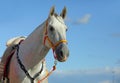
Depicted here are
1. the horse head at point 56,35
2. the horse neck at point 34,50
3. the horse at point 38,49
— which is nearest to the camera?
the horse head at point 56,35

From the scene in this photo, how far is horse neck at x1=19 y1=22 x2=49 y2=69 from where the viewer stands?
36.5 feet

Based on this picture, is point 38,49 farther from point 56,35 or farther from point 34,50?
point 56,35

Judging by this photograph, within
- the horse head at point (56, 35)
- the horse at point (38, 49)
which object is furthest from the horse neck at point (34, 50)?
the horse head at point (56, 35)

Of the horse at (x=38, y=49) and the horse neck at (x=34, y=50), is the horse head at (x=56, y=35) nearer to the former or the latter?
the horse at (x=38, y=49)

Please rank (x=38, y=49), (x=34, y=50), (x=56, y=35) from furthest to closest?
(x=34, y=50) → (x=38, y=49) → (x=56, y=35)

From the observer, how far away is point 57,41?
10367mm

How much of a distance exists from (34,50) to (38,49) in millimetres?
184

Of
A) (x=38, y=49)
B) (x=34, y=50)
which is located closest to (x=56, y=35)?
(x=38, y=49)

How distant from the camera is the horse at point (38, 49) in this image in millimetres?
10412

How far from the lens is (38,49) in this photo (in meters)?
11.2

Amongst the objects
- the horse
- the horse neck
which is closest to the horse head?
the horse

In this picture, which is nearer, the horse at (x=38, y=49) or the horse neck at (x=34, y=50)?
the horse at (x=38, y=49)

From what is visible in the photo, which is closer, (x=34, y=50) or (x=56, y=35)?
(x=56, y=35)

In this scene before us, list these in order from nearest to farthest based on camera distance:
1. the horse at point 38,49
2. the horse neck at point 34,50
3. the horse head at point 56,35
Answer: the horse head at point 56,35 → the horse at point 38,49 → the horse neck at point 34,50
